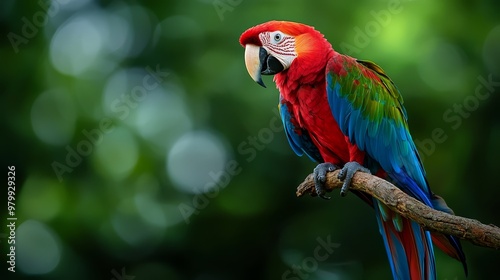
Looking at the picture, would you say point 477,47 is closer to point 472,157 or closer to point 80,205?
point 472,157

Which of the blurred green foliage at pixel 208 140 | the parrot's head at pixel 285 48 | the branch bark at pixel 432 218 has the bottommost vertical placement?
the blurred green foliage at pixel 208 140

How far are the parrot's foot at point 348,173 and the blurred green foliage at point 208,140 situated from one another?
4.22 ft

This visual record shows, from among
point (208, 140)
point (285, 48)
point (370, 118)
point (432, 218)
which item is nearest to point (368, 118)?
point (370, 118)

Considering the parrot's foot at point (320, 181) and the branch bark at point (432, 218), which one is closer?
the branch bark at point (432, 218)

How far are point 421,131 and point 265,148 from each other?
92 cm

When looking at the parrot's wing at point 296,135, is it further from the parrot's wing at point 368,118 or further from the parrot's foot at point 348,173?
the parrot's foot at point 348,173

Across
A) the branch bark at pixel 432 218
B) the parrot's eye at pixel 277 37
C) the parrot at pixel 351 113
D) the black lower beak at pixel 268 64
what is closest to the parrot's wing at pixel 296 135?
the parrot at pixel 351 113

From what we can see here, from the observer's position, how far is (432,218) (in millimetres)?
1883

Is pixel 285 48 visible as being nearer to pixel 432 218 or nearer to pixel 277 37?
pixel 277 37

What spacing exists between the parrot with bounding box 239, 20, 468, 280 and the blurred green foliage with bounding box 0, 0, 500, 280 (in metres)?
1.03

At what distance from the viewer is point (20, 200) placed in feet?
12.5

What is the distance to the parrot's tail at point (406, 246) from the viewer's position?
2.43 meters

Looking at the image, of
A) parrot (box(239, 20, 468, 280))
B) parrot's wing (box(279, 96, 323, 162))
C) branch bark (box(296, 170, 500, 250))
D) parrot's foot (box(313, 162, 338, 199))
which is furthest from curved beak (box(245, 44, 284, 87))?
branch bark (box(296, 170, 500, 250))

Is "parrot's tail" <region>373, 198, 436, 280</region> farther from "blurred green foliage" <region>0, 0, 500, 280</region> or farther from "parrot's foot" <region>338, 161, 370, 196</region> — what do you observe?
"blurred green foliage" <region>0, 0, 500, 280</region>
